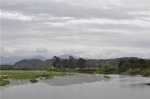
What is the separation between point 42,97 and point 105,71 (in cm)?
13595

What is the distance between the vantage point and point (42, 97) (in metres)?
51.5

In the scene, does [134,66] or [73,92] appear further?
[134,66]

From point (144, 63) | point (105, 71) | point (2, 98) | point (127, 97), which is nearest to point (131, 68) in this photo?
point (144, 63)

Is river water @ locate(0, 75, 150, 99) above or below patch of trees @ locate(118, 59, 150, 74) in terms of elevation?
below

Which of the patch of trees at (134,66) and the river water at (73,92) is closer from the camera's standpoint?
the river water at (73,92)

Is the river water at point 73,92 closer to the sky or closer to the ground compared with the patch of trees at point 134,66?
closer to the ground

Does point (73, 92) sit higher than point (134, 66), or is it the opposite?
point (134, 66)

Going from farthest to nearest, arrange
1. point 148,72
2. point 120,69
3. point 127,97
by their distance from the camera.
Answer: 1. point 120,69
2. point 148,72
3. point 127,97

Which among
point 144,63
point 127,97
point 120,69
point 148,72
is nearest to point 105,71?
point 120,69

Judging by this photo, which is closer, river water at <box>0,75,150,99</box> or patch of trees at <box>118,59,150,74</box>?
river water at <box>0,75,150,99</box>

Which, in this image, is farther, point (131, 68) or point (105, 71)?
point (105, 71)

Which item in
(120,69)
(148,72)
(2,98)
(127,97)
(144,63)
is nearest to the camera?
(2,98)

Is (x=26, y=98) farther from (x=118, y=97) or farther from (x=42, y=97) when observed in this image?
(x=118, y=97)

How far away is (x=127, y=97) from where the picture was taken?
174 ft
